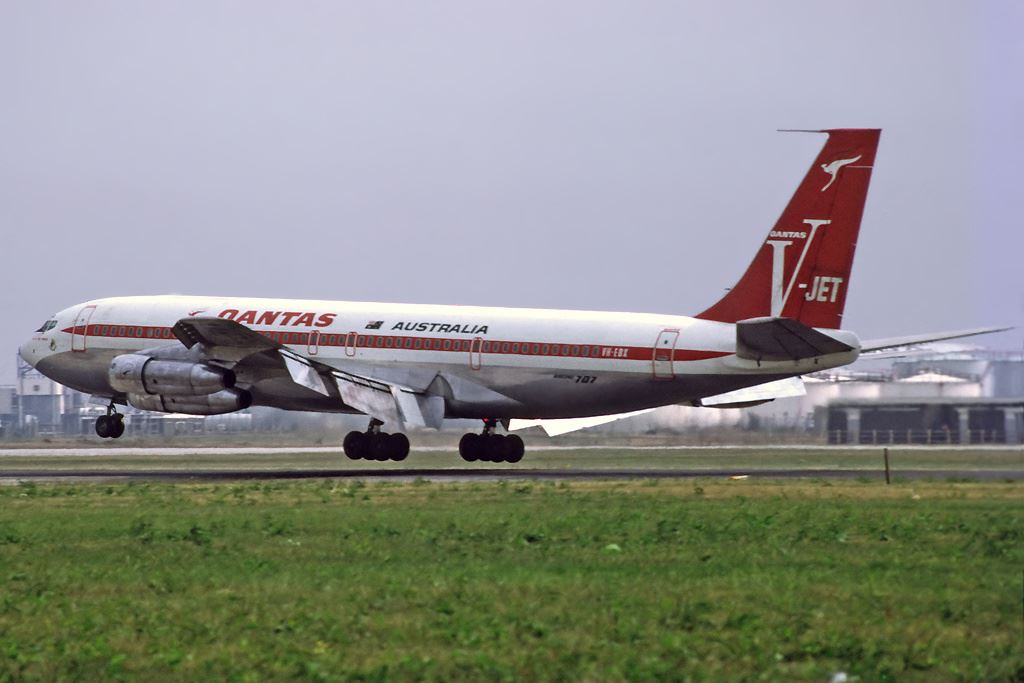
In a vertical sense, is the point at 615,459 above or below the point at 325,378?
below

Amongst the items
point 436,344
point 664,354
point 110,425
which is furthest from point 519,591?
point 110,425

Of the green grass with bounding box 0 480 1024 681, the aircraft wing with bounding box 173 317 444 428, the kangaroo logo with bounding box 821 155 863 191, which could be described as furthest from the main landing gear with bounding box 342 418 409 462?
the green grass with bounding box 0 480 1024 681

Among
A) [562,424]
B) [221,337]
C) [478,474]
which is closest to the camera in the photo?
[478,474]

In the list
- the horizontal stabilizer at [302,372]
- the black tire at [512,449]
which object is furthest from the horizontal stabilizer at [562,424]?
the horizontal stabilizer at [302,372]

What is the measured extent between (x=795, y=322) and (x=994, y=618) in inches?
962

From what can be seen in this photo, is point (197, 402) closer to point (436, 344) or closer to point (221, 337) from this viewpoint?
point (221, 337)

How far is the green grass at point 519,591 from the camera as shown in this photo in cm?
1491

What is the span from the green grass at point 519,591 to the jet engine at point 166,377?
15.3 m

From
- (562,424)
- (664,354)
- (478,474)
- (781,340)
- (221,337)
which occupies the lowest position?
(478,474)

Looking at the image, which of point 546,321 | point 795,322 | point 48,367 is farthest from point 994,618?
point 48,367

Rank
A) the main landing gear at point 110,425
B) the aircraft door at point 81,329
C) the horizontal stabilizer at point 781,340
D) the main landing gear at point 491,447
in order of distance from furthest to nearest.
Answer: the main landing gear at point 110,425 → the aircraft door at point 81,329 → the main landing gear at point 491,447 → the horizontal stabilizer at point 781,340

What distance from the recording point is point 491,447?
50500 mm

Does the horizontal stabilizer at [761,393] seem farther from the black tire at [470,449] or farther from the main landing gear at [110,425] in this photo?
the main landing gear at [110,425]

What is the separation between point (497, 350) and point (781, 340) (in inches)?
373
